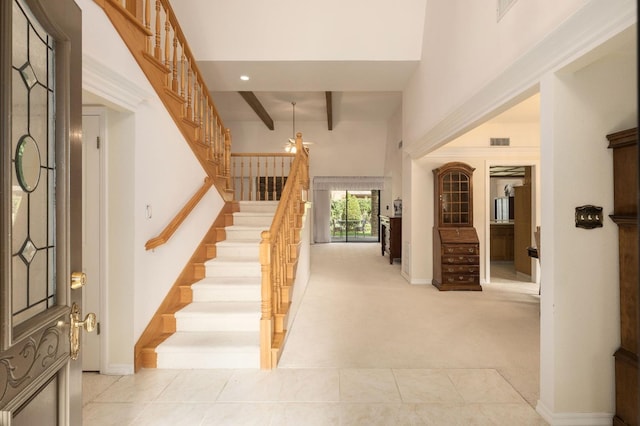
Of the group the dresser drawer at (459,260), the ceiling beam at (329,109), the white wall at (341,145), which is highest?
the ceiling beam at (329,109)

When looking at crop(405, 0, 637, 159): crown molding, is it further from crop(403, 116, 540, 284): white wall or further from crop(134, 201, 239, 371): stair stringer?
crop(134, 201, 239, 371): stair stringer

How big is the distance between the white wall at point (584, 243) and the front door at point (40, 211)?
2.44m

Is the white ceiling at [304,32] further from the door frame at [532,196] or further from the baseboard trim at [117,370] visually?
the baseboard trim at [117,370]

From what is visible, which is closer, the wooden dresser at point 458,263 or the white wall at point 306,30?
the white wall at point 306,30

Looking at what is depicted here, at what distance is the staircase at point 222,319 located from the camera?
277 centimetres

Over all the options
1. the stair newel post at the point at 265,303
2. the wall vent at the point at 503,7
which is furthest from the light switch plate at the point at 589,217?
the stair newel post at the point at 265,303

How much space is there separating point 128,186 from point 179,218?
0.62 meters

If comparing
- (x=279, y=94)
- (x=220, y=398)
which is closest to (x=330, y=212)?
(x=279, y=94)

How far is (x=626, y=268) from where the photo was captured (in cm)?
197

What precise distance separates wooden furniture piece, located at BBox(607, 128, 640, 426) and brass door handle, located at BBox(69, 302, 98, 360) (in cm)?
262

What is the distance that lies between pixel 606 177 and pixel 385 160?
8.62m

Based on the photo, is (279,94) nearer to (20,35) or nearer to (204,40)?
(204,40)

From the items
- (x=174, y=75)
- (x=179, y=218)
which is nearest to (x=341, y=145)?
(x=174, y=75)

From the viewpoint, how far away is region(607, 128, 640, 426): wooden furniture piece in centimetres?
189
